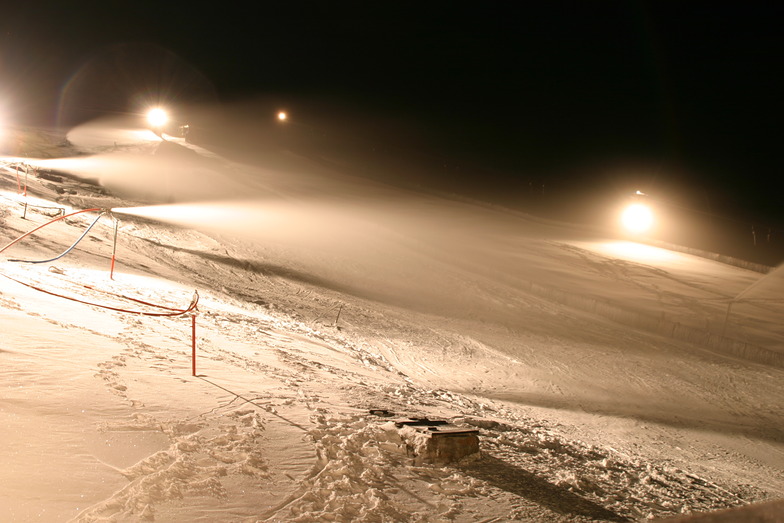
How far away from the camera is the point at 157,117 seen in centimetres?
4719

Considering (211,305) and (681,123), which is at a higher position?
(681,123)

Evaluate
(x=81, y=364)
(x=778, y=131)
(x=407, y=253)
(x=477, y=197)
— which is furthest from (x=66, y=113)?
(x=778, y=131)

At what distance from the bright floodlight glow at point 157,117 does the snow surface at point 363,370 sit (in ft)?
77.4

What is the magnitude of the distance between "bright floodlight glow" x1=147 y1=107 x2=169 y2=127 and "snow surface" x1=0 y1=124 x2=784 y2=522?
23583mm

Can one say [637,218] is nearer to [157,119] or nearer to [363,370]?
[363,370]

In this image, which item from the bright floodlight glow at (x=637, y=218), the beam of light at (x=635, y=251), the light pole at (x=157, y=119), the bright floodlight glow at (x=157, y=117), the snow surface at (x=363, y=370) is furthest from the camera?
the bright floodlight glow at (x=157, y=117)

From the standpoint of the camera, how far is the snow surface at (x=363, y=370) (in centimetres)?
478

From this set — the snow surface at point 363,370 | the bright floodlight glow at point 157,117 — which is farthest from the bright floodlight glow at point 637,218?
the bright floodlight glow at point 157,117

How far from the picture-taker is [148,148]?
34.3 m

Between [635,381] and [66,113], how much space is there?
4814 cm

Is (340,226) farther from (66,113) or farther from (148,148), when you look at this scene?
(66,113)

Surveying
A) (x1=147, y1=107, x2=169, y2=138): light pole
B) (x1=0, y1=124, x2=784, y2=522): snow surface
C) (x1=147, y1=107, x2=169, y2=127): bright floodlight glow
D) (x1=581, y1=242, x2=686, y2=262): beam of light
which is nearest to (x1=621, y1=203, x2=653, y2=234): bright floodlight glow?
(x1=0, y1=124, x2=784, y2=522): snow surface

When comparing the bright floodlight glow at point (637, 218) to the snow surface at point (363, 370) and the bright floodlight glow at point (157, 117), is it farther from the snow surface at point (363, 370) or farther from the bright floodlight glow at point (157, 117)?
the bright floodlight glow at point (157, 117)

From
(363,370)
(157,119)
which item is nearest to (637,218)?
(363,370)
